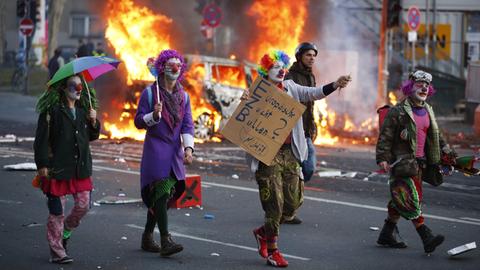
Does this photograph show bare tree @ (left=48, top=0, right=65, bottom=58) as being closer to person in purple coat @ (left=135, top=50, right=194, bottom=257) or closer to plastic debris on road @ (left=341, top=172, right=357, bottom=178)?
plastic debris on road @ (left=341, top=172, right=357, bottom=178)

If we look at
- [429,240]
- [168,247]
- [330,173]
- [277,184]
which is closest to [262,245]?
[277,184]

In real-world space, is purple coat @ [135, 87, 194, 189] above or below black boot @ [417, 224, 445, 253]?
above

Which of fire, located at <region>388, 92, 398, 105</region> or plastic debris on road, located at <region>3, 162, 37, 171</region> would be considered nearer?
plastic debris on road, located at <region>3, 162, 37, 171</region>

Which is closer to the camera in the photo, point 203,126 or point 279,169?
point 279,169

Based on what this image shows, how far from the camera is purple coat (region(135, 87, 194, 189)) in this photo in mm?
8492

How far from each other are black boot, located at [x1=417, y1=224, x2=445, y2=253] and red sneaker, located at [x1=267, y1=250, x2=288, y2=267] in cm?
131

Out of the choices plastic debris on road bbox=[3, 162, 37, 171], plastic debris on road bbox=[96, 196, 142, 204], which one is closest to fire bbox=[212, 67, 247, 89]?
plastic debris on road bbox=[3, 162, 37, 171]

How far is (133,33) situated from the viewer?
77.8 ft

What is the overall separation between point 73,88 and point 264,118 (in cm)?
159

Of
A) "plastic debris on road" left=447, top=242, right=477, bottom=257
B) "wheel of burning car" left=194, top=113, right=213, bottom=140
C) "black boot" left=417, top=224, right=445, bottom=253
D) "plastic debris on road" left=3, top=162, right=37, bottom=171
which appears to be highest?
"wheel of burning car" left=194, top=113, right=213, bottom=140

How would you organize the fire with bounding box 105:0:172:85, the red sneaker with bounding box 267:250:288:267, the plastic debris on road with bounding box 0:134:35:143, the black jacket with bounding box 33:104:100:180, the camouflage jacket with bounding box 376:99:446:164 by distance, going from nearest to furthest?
the black jacket with bounding box 33:104:100:180 → the red sneaker with bounding box 267:250:288:267 → the camouflage jacket with bounding box 376:99:446:164 → the plastic debris on road with bounding box 0:134:35:143 → the fire with bounding box 105:0:172:85

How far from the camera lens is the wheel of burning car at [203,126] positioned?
2070 centimetres

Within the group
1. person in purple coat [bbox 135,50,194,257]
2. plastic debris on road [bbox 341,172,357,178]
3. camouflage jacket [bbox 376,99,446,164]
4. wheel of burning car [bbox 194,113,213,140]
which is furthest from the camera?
wheel of burning car [bbox 194,113,213,140]

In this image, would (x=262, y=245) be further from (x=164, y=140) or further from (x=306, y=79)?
(x=306, y=79)
